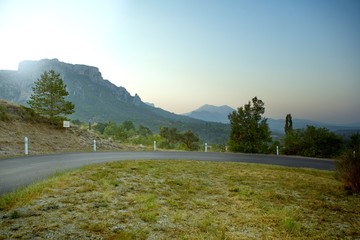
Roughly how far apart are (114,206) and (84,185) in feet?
7.73

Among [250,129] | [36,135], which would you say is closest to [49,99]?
[36,135]

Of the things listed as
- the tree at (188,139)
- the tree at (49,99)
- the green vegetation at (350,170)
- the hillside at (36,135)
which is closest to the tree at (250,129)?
the hillside at (36,135)

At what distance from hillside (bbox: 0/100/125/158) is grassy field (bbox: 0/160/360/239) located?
13832 millimetres

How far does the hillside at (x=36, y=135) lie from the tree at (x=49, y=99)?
63.5 inches

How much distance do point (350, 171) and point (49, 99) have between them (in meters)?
29.0

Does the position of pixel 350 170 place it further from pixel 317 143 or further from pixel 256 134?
pixel 317 143

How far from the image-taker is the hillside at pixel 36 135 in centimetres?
2078

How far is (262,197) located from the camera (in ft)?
25.9

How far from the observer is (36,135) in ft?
77.8

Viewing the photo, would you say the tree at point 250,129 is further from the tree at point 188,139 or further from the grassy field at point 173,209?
the tree at point 188,139

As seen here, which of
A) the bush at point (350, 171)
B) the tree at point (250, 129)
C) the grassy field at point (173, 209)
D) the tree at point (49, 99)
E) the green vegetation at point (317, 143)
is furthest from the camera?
the green vegetation at point (317, 143)

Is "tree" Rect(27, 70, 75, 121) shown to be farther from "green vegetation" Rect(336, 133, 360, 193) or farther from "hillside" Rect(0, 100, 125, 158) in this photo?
"green vegetation" Rect(336, 133, 360, 193)

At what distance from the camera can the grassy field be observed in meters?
4.83

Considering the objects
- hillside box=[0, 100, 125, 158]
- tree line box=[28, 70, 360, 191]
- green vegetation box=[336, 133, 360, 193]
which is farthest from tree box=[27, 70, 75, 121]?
green vegetation box=[336, 133, 360, 193]
